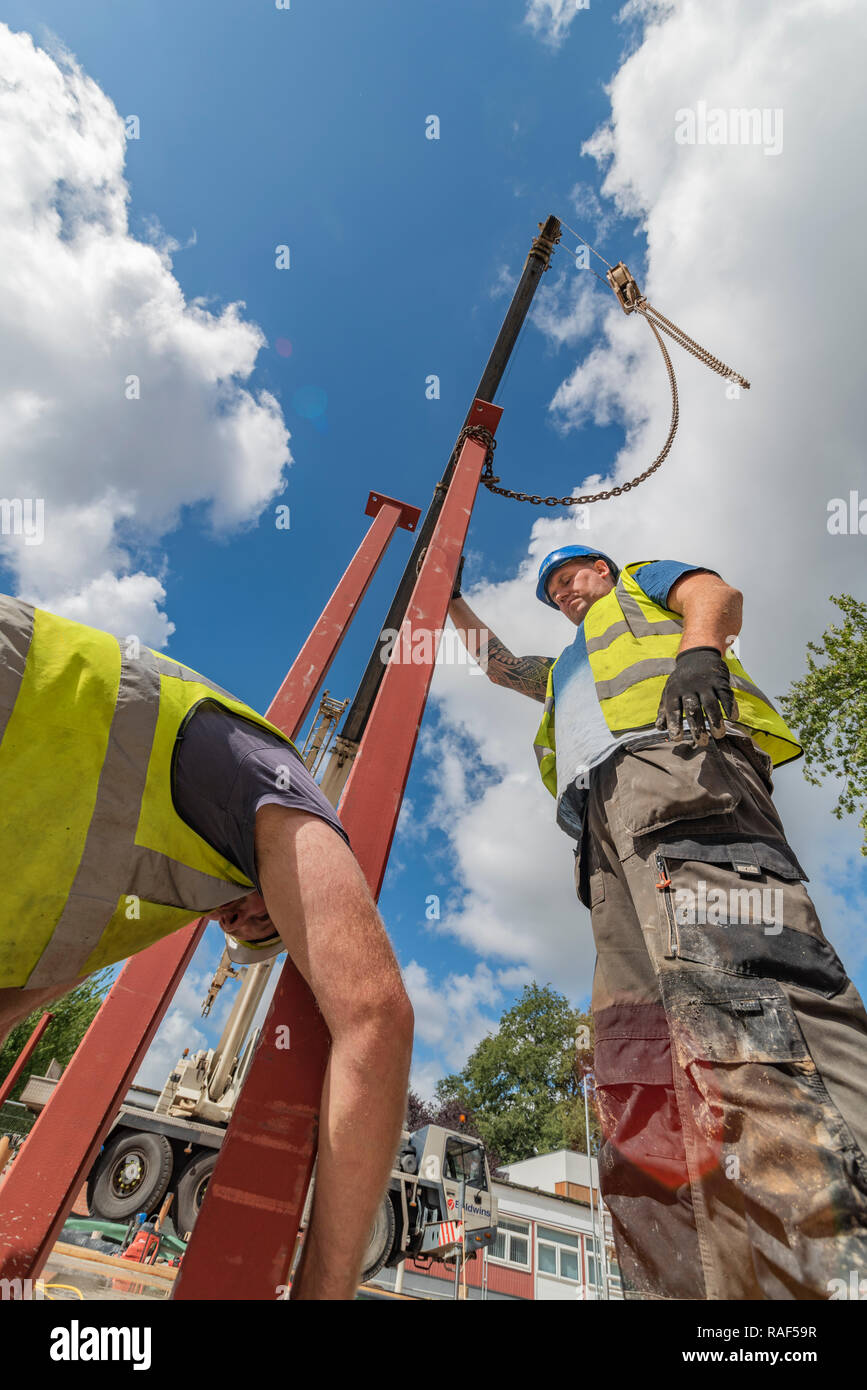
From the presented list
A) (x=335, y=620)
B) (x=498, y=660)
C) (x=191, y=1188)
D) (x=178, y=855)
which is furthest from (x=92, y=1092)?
(x=191, y=1188)

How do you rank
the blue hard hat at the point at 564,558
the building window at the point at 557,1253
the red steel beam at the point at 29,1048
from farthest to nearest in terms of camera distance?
the building window at the point at 557,1253
the red steel beam at the point at 29,1048
the blue hard hat at the point at 564,558

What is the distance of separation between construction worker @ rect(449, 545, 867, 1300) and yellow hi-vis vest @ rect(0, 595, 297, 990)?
3.31 feet

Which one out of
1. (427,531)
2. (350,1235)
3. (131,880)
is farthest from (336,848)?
(427,531)

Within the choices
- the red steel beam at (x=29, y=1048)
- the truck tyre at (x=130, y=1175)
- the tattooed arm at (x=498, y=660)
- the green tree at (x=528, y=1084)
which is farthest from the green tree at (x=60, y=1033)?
the green tree at (x=528, y=1084)

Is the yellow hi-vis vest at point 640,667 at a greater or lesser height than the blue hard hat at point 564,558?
lesser

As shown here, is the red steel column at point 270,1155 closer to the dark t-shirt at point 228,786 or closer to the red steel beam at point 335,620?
the dark t-shirt at point 228,786

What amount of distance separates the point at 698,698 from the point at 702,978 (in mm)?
662

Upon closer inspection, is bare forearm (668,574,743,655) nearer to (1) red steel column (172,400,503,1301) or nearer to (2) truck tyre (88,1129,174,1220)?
(1) red steel column (172,400,503,1301)

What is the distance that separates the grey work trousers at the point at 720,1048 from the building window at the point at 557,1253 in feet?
64.4

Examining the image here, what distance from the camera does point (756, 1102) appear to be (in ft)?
3.79

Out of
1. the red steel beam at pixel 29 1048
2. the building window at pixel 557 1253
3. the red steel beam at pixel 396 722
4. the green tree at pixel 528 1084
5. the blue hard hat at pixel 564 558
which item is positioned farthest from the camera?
the green tree at pixel 528 1084

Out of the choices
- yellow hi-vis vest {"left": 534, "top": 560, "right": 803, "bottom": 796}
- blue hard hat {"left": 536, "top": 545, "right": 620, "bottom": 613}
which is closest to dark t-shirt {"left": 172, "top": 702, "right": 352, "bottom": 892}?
yellow hi-vis vest {"left": 534, "top": 560, "right": 803, "bottom": 796}

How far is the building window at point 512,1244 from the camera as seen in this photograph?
16.3 meters

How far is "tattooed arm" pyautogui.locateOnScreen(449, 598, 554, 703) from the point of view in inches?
134
